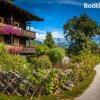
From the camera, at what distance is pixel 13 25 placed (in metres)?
39.8

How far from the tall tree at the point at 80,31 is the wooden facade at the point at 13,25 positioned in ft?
107

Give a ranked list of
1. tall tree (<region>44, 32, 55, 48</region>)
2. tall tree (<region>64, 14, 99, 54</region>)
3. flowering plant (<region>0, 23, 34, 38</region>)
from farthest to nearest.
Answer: tall tree (<region>64, 14, 99, 54</region>), tall tree (<region>44, 32, 55, 48</region>), flowering plant (<region>0, 23, 34, 38</region>)

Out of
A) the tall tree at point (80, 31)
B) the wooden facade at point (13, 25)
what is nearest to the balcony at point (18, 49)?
the wooden facade at point (13, 25)

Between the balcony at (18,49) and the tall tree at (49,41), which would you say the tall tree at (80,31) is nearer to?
the tall tree at (49,41)

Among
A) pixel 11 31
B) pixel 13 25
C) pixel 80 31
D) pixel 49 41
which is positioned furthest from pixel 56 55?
pixel 80 31

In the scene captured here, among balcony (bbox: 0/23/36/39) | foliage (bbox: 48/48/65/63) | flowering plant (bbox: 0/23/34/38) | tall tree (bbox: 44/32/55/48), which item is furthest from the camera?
tall tree (bbox: 44/32/55/48)

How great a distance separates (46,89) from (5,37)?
Answer: 2374 cm

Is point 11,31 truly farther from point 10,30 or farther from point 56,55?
point 56,55

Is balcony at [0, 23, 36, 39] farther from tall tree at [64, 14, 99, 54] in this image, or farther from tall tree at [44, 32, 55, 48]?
tall tree at [64, 14, 99, 54]

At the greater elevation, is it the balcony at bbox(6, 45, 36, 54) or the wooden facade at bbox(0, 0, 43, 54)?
the wooden facade at bbox(0, 0, 43, 54)

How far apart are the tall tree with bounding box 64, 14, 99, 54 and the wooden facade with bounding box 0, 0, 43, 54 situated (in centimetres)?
3257

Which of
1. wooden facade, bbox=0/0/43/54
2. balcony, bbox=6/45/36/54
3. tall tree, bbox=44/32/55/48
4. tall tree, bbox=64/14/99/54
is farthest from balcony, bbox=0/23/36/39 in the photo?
tall tree, bbox=64/14/99/54

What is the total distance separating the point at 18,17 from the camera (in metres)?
43.5

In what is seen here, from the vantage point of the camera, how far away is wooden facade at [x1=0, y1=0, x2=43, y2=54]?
36.0m
